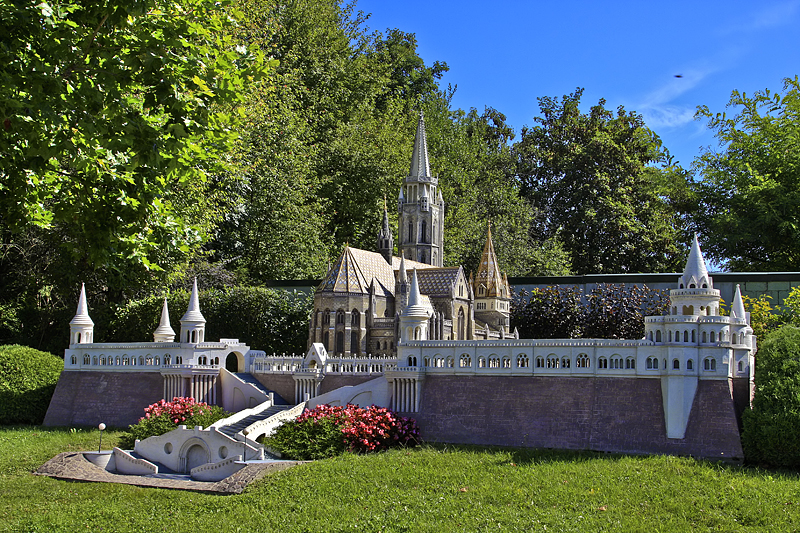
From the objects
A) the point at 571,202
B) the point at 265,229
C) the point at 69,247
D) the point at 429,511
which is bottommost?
the point at 429,511

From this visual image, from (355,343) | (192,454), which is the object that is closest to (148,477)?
(192,454)

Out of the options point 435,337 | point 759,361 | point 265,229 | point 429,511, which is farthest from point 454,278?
point 429,511

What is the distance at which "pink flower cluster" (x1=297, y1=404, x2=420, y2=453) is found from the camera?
24.9m

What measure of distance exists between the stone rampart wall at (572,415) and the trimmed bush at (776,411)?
49 centimetres

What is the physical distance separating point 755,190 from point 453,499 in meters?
30.9

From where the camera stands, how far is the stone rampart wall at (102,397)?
3125 centimetres

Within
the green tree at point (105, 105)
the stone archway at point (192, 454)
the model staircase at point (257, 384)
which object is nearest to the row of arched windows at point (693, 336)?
the green tree at point (105, 105)

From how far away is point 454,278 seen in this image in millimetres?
37844

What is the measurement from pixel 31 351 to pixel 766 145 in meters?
38.3

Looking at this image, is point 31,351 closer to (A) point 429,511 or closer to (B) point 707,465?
(A) point 429,511

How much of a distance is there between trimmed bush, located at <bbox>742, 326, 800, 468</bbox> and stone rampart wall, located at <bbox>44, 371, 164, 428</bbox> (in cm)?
2020

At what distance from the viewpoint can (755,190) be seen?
44.0m

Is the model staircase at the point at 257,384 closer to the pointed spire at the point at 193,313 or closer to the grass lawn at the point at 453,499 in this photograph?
the pointed spire at the point at 193,313

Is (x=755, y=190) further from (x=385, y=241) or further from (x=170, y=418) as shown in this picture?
(x=170, y=418)
